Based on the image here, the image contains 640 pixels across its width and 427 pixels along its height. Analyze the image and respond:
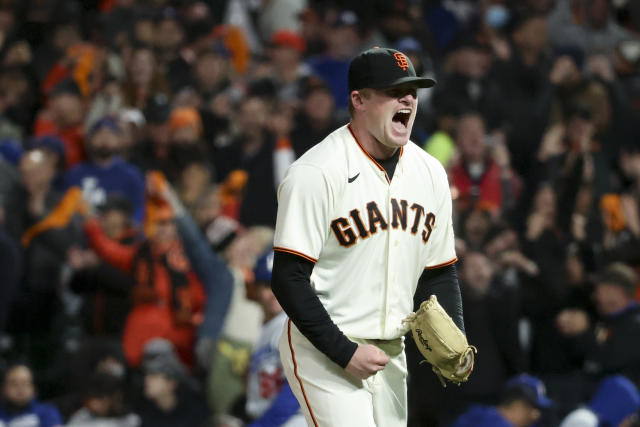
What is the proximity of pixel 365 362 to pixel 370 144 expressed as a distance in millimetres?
765

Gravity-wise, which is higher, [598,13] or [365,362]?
[598,13]

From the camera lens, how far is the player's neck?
4.12m

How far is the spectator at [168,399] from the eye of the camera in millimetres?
8039

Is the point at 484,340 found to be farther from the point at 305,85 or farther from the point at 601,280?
the point at 305,85

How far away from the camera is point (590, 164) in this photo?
9688 mm

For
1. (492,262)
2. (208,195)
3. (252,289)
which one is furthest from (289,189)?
(208,195)

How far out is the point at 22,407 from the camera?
8.02 m

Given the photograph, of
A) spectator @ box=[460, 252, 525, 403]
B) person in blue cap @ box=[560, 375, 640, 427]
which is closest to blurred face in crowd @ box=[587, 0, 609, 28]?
spectator @ box=[460, 252, 525, 403]

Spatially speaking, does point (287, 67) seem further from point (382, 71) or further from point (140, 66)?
point (382, 71)

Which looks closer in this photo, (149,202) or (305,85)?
(149,202)

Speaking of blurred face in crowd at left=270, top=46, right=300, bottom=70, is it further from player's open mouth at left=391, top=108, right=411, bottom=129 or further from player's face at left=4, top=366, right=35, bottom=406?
player's open mouth at left=391, top=108, right=411, bottom=129

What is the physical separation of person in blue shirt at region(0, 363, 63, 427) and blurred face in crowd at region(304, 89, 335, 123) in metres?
3.02

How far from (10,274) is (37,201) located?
75 centimetres

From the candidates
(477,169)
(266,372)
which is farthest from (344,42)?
(266,372)
